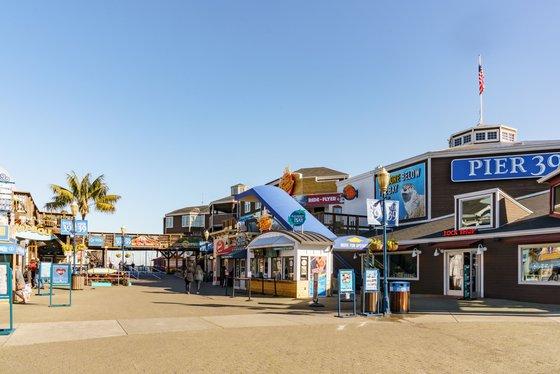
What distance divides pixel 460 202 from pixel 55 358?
19.9m

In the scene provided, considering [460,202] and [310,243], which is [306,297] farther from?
[460,202]

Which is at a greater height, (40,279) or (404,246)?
(404,246)

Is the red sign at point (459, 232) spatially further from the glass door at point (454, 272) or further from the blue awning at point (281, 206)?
the blue awning at point (281, 206)

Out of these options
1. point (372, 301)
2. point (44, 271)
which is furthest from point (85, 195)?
point (372, 301)

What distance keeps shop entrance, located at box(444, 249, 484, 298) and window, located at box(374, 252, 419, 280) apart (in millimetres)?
2180

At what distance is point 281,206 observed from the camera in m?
31.0

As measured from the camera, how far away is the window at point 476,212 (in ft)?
77.3

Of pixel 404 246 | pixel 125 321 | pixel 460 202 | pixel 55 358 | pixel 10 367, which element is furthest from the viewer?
pixel 404 246

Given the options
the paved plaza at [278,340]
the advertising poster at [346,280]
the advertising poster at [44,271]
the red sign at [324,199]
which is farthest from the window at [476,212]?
the advertising poster at [44,271]

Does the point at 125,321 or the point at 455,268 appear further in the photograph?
the point at 455,268

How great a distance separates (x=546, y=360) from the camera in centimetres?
1005

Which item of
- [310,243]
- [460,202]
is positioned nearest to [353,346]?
[310,243]

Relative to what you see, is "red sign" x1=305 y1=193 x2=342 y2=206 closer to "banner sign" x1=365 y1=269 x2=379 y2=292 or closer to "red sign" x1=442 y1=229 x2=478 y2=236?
"red sign" x1=442 y1=229 x2=478 y2=236

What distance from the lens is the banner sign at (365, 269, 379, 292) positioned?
Result: 1764 centimetres
